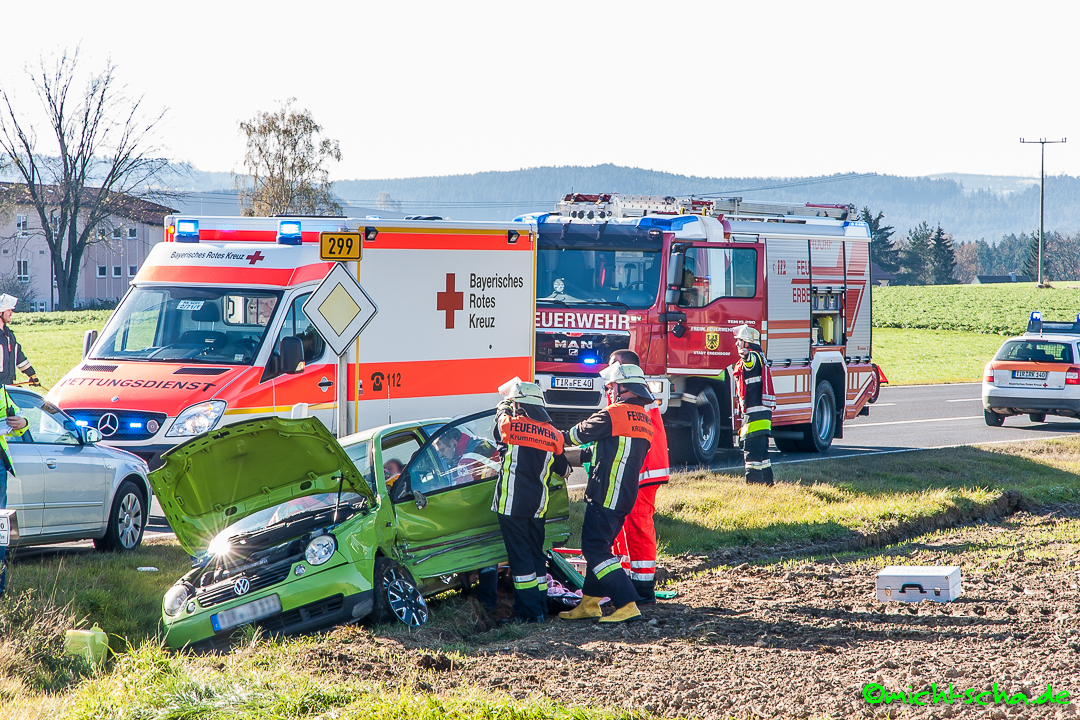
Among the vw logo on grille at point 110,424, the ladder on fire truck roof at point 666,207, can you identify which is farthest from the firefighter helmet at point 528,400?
the ladder on fire truck roof at point 666,207

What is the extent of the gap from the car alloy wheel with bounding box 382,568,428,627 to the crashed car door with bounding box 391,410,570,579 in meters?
0.17

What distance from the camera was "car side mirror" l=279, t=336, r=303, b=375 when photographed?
434 inches

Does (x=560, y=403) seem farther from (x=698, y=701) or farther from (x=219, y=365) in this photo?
(x=698, y=701)

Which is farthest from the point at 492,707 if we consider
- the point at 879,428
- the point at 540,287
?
the point at 879,428

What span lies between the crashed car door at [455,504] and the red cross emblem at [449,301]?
3.97 meters

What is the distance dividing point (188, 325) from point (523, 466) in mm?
5286

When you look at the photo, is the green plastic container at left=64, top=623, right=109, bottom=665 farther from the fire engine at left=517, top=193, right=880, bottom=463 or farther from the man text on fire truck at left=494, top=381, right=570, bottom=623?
the fire engine at left=517, top=193, right=880, bottom=463

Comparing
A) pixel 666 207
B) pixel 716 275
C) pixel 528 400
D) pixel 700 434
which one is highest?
pixel 666 207

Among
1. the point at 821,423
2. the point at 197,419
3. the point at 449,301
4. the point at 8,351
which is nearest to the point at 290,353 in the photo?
the point at 197,419

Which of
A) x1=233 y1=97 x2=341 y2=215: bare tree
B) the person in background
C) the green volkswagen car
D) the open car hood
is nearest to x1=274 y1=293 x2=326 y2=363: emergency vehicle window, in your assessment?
the person in background

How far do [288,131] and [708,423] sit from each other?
57073mm

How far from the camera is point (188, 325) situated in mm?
11664

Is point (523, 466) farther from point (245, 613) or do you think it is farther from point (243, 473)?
point (245, 613)

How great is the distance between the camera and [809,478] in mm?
13555
